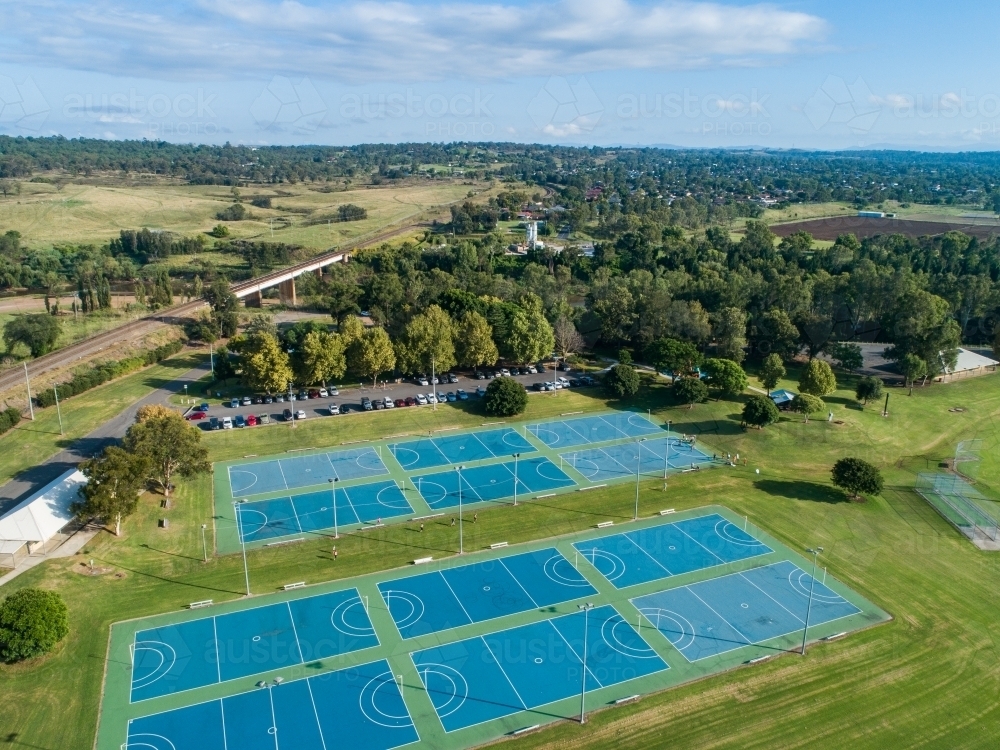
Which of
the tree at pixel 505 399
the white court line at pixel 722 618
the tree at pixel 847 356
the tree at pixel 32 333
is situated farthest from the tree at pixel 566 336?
the tree at pixel 32 333

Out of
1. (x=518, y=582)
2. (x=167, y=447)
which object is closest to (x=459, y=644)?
(x=518, y=582)

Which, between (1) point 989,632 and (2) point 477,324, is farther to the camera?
(2) point 477,324

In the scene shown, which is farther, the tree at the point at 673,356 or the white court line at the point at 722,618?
the tree at the point at 673,356

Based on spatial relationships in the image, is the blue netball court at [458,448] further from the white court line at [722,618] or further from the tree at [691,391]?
the white court line at [722,618]

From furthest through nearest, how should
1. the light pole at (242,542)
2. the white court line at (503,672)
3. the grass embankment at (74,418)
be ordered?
the grass embankment at (74,418)
the light pole at (242,542)
the white court line at (503,672)

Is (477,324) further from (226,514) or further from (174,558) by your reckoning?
(174,558)

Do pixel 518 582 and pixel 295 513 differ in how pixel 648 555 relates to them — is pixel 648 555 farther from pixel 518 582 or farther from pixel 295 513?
pixel 295 513

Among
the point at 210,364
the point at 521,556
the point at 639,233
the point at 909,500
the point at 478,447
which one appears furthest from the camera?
the point at 639,233

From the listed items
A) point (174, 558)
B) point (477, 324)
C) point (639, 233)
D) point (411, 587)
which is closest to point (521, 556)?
point (411, 587)
